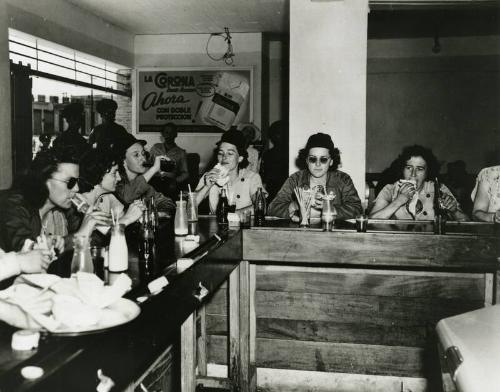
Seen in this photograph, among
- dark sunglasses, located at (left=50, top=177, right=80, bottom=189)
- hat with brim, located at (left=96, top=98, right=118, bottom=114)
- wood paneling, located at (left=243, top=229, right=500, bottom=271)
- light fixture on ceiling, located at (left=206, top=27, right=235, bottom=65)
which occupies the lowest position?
wood paneling, located at (left=243, top=229, right=500, bottom=271)

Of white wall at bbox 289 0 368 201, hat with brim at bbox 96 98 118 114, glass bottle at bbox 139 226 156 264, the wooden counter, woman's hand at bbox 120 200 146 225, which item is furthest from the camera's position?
hat with brim at bbox 96 98 118 114

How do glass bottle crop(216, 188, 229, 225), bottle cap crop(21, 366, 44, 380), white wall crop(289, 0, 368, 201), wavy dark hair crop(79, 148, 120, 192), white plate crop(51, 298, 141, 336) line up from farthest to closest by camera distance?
1. white wall crop(289, 0, 368, 201)
2. glass bottle crop(216, 188, 229, 225)
3. wavy dark hair crop(79, 148, 120, 192)
4. white plate crop(51, 298, 141, 336)
5. bottle cap crop(21, 366, 44, 380)

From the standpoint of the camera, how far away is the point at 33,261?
179 centimetres

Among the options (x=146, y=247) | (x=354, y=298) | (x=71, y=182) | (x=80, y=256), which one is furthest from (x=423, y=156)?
(x=80, y=256)

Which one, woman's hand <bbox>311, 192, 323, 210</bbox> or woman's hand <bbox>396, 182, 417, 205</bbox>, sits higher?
woman's hand <bbox>396, 182, 417, 205</bbox>

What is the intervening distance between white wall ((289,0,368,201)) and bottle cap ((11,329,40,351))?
404 cm

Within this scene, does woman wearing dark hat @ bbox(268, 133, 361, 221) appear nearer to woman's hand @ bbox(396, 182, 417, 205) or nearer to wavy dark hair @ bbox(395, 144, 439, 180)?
woman's hand @ bbox(396, 182, 417, 205)

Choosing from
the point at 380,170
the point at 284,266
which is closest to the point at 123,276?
the point at 284,266

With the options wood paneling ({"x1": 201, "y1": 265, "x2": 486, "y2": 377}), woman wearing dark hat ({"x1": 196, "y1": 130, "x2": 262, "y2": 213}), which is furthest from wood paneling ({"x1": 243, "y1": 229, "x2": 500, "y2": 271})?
woman wearing dark hat ({"x1": 196, "y1": 130, "x2": 262, "y2": 213})

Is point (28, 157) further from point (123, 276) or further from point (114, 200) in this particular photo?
point (123, 276)

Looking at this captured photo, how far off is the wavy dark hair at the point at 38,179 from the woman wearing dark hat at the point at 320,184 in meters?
1.63

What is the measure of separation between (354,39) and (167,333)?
12.9 feet

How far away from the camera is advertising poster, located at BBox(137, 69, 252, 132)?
26.5ft

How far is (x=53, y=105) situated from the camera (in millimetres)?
6414
